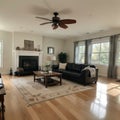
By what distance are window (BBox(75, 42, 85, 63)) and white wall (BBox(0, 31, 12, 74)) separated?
4.83 m

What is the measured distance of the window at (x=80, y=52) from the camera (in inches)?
316

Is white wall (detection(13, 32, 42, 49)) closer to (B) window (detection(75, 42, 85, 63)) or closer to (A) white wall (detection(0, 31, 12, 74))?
(A) white wall (detection(0, 31, 12, 74))

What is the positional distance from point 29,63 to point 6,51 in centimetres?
165

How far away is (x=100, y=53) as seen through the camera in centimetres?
692

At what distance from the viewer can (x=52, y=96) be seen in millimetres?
3295

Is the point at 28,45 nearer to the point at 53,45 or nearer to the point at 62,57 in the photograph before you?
the point at 53,45

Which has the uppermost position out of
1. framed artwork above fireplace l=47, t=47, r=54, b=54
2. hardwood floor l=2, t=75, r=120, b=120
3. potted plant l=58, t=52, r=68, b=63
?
framed artwork above fireplace l=47, t=47, r=54, b=54

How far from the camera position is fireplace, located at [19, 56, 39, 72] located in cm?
716

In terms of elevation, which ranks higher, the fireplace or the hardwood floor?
the fireplace

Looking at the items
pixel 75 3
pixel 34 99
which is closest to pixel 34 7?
pixel 75 3

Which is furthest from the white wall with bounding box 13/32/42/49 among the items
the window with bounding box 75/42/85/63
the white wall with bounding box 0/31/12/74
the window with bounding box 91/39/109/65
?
the window with bounding box 91/39/109/65

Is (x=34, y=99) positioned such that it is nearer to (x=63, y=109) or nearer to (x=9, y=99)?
(x=9, y=99)

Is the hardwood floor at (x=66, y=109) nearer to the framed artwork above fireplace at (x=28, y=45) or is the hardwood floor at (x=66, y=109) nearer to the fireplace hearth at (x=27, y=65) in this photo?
the fireplace hearth at (x=27, y=65)

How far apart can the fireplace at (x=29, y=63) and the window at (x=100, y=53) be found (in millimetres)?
3982
